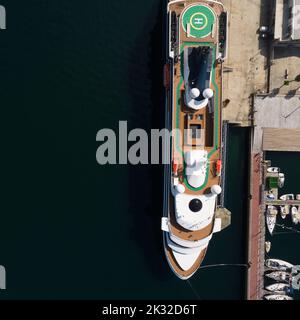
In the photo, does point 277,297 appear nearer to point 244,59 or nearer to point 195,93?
point 195,93

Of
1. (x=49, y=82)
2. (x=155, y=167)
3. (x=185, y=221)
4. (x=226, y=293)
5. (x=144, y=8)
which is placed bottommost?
(x=226, y=293)

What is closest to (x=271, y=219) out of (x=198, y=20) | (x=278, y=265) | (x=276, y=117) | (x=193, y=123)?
(x=278, y=265)

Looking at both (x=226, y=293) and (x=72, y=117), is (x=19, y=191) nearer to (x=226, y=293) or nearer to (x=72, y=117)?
(x=72, y=117)

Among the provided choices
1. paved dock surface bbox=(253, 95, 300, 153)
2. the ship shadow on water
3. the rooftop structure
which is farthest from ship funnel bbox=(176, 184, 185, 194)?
the rooftop structure

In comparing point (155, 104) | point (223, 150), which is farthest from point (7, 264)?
point (223, 150)

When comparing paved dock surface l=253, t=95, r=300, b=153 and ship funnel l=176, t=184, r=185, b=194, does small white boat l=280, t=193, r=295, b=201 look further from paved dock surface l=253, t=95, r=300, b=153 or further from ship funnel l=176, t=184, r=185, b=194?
ship funnel l=176, t=184, r=185, b=194
